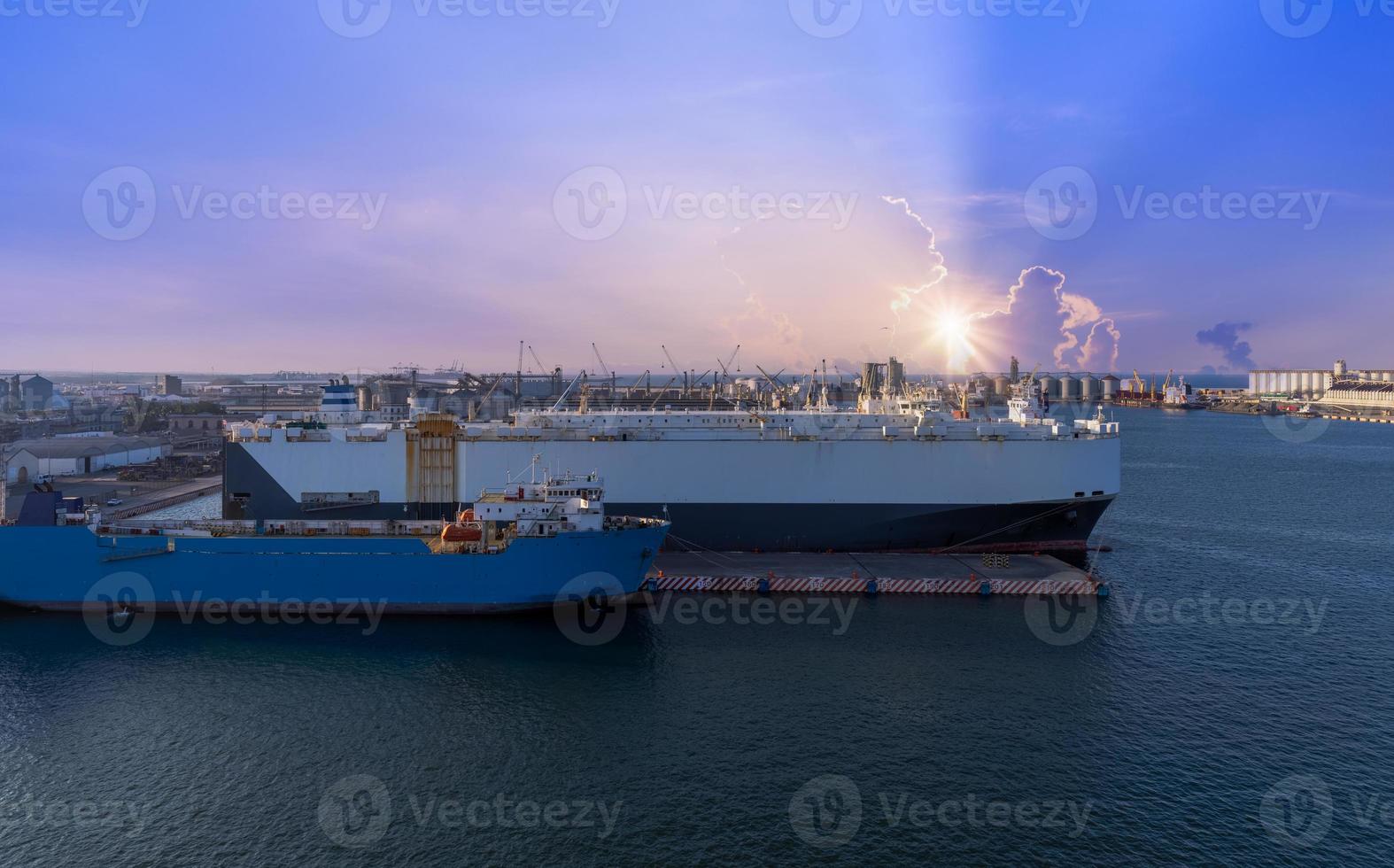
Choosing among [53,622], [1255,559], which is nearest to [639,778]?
[53,622]

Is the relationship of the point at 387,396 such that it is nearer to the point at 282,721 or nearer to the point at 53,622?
the point at 53,622

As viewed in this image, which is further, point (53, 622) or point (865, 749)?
point (53, 622)
